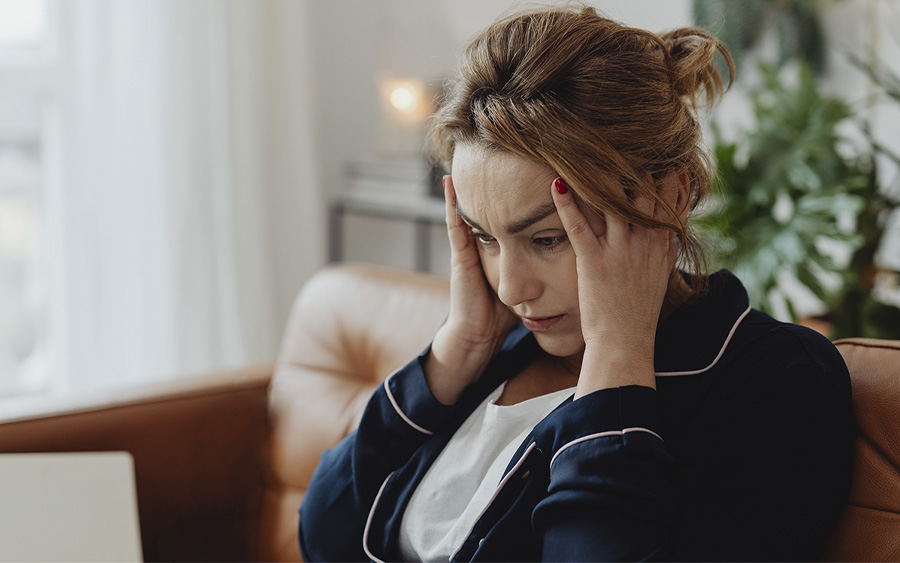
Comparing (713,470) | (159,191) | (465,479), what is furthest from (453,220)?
(159,191)

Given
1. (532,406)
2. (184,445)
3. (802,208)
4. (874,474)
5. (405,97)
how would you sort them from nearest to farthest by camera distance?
(874,474), (532,406), (184,445), (802,208), (405,97)

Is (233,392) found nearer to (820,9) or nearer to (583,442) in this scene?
(583,442)

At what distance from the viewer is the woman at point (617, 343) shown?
2.69 ft

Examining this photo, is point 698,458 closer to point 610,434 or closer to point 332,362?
point 610,434

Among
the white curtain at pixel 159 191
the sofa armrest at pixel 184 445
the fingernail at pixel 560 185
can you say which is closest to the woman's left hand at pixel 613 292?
the fingernail at pixel 560 185

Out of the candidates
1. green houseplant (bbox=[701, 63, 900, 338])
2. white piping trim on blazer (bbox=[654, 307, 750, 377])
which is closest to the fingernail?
white piping trim on blazer (bbox=[654, 307, 750, 377])

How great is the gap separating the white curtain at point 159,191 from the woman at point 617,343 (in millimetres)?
1540

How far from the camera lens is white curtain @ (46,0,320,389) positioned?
227cm

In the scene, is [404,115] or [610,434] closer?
[610,434]

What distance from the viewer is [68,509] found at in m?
1.03

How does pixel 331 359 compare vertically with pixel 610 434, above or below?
below

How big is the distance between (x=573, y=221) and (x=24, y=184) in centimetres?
205

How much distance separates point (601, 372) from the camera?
882 millimetres

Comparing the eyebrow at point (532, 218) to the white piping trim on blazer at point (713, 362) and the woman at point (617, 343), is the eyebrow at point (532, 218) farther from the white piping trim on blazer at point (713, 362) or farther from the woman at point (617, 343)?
the white piping trim on blazer at point (713, 362)
